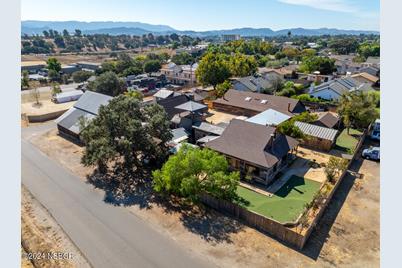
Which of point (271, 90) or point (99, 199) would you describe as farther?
point (271, 90)

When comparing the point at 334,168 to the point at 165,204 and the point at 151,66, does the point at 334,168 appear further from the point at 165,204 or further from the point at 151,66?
the point at 151,66

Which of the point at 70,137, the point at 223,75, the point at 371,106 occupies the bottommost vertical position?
the point at 70,137

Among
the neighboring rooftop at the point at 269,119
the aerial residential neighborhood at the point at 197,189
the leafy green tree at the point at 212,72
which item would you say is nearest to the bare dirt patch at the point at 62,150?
the aerial residential neighborhood at the point at 197,189

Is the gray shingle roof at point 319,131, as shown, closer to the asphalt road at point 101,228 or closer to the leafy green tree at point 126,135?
the leafy green tree at point 126,135

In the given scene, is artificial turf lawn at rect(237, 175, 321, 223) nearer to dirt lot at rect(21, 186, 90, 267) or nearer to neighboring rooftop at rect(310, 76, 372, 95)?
dirt lot at rect(21, 186, 90, 267)

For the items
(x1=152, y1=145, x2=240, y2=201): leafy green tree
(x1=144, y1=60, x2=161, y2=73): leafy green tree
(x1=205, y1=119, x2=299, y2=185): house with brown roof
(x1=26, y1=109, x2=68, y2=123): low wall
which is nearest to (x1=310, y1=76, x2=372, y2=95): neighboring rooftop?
(x1=205, y1=119, x2=299, y2=185): house with brown roof

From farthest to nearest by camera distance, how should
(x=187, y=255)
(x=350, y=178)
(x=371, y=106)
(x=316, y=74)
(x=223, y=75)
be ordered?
(x=316, y=74) < (x=223, y=75) < (x=371, y=106) < (x=350, y=178) < (x=187, y=255)

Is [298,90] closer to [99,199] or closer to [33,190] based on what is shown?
[99,199]

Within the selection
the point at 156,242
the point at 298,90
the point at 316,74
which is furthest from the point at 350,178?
the point at 316,74
